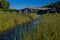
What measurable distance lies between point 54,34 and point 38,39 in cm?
65

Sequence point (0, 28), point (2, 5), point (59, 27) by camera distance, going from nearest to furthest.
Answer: point (59, 27) < point (0, 28) < point (2, 5)

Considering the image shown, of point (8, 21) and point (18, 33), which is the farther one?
point (8, 21)

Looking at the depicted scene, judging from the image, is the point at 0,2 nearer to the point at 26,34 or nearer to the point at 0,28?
the point at 0,28

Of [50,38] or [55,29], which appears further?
[55,29]

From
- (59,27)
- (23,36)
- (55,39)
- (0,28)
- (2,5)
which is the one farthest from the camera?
(2,5)

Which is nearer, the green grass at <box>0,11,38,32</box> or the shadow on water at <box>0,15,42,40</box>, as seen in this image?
the shadow on water at <box>0,15,42,40</box>

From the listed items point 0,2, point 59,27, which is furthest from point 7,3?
point 59,27

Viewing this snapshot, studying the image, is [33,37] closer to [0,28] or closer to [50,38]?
[50,38]

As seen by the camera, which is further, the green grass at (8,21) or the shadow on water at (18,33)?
the green grass at (8,21)

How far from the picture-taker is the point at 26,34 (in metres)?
8.27

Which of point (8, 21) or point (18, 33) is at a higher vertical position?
point (18, 33)

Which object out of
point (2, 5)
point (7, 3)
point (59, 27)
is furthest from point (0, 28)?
point (7, 3)

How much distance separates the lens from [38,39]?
25.9ft

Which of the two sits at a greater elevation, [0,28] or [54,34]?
[54,34]
